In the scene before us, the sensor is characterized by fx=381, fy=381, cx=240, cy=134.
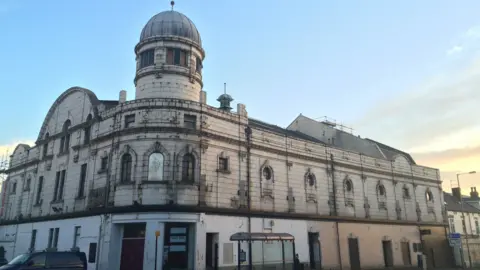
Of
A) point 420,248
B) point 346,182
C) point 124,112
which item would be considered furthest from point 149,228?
point 420,248

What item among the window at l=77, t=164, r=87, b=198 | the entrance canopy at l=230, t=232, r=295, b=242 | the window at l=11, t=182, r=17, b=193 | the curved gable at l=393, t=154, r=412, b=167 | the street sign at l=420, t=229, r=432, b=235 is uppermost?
the curved gable at l=393, t=154, r=412, b=167

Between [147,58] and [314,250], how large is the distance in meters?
22.3

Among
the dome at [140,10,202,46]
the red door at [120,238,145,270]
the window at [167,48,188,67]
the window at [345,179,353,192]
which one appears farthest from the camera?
the window at [345,179,353,192]

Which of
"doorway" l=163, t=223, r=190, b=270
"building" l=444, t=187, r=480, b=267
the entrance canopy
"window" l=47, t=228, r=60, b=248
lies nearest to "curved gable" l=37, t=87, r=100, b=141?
"window" l=47, t=228, r=60, b=248

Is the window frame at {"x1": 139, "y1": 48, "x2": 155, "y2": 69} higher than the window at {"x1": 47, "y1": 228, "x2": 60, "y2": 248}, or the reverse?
the window frame at {"x1": 139, "y1": 48, "x2": 155, "y2": 69}

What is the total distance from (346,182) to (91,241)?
25069 millimetres

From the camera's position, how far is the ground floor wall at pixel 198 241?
82.7 feet

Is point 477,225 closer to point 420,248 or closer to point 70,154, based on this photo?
point 420,248

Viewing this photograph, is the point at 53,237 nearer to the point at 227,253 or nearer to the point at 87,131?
the point at 87,131

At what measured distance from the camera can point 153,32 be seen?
102 feet

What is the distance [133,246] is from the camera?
25.7 meters

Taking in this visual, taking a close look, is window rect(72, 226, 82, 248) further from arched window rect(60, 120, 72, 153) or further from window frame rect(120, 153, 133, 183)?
arched window rect(60, 120, 72, 153)

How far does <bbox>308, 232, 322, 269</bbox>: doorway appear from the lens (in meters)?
33.8

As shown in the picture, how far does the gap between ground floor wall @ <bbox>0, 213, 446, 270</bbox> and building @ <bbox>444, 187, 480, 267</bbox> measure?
11.1 m
